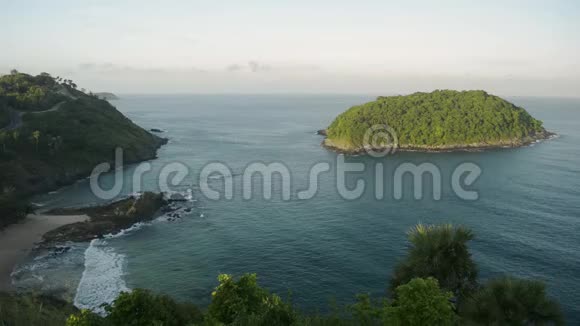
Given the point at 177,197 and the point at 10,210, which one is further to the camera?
the point at 177,197

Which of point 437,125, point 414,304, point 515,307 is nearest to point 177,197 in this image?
point 515,307

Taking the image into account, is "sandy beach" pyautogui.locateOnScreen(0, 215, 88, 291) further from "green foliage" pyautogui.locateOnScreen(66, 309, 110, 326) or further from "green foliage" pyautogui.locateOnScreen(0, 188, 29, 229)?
"green foliage" pyautogui.locateOnScreen(66, 309, 110, 326)

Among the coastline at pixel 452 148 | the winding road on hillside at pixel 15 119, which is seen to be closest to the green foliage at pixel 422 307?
the coastline at pixel 452 148

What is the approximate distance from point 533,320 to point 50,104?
13755 cm

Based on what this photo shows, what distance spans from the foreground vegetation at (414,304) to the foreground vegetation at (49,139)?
47332mm

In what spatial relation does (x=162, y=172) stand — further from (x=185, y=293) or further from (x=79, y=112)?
(x=185, y=293)

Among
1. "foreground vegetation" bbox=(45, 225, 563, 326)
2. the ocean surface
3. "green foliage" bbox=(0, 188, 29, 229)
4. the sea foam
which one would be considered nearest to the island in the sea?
the ocean surface

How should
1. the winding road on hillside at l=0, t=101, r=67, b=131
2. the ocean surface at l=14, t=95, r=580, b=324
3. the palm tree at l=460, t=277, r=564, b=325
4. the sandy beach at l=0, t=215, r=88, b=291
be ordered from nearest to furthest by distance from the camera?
the palm tree at l=460, t=277, r=564, b=325, the ocean surface at l=14, t=95, r=580, b=324, the sandy beach at l=0, t=215, r=88, b=291, the winding road on hillside at l=0, t=101, r=67, b=131

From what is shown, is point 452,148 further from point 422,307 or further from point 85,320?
point 85,320

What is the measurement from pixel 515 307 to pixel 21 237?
6177cm

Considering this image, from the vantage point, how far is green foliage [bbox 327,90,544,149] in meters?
134

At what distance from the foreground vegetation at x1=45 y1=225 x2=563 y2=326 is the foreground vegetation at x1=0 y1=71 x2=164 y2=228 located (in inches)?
1863

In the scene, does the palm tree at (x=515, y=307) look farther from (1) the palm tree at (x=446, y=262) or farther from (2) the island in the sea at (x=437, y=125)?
(2) the island in the sea at (x=437, y=125)

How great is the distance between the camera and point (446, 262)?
2928 centimetres
